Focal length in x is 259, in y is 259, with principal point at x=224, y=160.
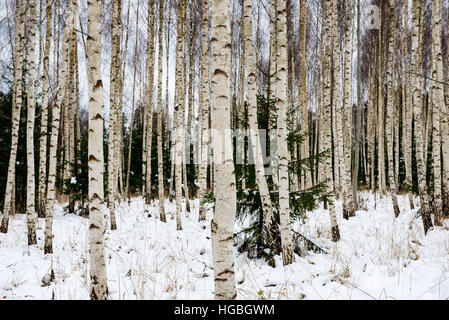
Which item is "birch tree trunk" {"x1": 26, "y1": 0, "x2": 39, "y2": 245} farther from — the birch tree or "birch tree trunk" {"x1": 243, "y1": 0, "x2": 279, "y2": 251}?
"birch tree trunk" {"x1": 243, "y1": 0, "x2": 279, "y2": 251}

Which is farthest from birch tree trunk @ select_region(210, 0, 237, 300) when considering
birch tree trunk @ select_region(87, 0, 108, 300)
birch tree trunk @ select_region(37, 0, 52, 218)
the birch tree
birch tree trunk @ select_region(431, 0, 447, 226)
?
birch tree trunk @ select_region(431, 0, 447, 226)

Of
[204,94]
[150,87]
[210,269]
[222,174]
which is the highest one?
[150,87]

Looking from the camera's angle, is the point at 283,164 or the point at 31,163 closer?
the point at 283,164

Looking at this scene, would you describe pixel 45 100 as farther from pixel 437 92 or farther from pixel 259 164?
pixel 437 92

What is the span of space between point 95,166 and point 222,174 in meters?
1.44

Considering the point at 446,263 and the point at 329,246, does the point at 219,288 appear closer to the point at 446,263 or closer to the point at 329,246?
the point at 446,263

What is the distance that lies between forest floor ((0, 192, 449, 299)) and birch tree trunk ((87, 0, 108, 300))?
0.98ft

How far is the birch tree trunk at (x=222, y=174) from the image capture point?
79.4 inches

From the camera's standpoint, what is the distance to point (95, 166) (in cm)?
266

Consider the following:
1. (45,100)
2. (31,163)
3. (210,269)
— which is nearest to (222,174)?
(210,269)

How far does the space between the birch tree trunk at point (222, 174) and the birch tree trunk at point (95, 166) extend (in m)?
1.34
